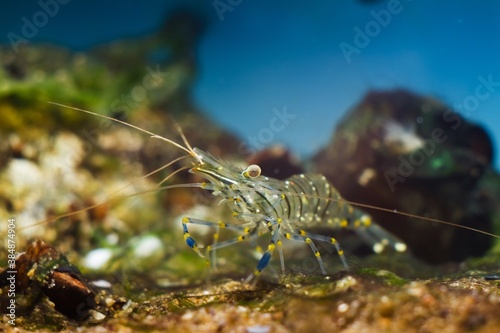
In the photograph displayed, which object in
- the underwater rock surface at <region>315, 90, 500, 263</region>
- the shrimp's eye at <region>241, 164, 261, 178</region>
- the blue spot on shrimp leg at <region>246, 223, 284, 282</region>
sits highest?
the underwater rock surface at <region>315, 90, 500, 263</region>

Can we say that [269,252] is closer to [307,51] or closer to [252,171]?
[252,171]

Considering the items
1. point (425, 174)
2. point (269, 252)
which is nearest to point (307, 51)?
point (425, 174)

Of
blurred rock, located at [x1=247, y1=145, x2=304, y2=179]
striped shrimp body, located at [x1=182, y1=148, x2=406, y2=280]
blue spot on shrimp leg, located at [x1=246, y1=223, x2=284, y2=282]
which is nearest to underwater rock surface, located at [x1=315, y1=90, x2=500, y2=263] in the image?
blurred rock, located at [x1=247, y1=145, x2=304, y2=179]

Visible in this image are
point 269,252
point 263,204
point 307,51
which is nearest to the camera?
point 269,252

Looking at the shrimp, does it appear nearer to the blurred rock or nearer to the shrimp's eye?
the shrimp's eye

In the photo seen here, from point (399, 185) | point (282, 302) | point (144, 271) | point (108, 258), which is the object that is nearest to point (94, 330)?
point (282, 302)

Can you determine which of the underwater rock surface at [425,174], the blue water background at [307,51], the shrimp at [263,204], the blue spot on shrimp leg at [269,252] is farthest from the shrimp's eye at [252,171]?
the blue water background at [307,51]

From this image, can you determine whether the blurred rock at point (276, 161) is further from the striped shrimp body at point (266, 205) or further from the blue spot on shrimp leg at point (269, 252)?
the blue spot on shrimp leg at point (269, 252)
